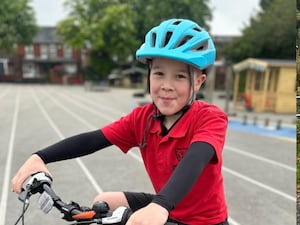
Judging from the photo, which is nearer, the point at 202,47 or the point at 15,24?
the point at 202,47

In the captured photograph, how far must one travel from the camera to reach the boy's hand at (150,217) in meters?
1.26

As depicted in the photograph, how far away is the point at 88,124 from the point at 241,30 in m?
22.5

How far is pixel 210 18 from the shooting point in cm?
4103

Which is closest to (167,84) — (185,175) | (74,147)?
(185,175)

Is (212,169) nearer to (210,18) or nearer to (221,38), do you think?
(210,18)

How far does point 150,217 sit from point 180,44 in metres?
0.74

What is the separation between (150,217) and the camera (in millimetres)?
1259

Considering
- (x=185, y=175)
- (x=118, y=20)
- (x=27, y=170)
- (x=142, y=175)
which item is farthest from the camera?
(x=118, y=20)

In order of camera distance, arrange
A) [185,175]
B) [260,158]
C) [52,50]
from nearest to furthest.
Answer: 1. [185,175]
2. [260,158]
3. [52,50]

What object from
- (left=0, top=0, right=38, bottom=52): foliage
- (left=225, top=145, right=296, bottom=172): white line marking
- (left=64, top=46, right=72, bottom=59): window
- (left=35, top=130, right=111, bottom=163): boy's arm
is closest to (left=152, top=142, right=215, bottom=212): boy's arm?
(left=35, top=130, right=111, bottom=163): boy's arm

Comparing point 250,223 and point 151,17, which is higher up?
point 151,17

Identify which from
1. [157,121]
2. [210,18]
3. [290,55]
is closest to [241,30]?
[290,55]

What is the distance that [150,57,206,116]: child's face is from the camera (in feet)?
5.49

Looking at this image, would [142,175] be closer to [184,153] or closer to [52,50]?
[184,153]
